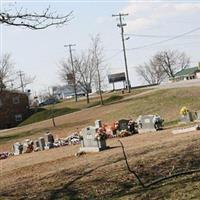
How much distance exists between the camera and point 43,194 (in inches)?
475

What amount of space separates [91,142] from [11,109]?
65.5 m


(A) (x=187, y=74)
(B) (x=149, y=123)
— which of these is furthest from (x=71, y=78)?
(B) (x=149, y=123)

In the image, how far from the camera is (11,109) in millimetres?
84438

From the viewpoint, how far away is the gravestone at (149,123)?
87.5 ft

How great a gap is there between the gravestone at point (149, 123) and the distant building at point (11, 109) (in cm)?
5759

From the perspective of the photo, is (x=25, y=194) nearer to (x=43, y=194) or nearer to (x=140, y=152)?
(x=43, y=194)

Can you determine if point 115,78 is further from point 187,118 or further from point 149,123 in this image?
point 149,123

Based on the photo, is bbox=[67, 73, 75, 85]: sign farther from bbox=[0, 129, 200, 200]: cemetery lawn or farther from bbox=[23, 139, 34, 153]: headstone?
bbox=[0, 129, 200, 200]: cemetery lawn

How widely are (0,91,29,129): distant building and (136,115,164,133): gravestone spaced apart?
5759cm

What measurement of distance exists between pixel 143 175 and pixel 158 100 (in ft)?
122

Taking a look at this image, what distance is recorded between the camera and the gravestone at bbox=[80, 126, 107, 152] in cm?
1976

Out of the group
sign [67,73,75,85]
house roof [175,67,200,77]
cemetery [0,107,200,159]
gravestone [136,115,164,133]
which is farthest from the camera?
house roof [175,67,200,77]

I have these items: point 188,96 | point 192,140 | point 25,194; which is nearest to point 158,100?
point 188,96

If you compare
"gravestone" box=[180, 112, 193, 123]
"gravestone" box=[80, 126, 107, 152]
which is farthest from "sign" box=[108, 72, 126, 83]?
"gravestone" box=[80, 126, 107, 152]
